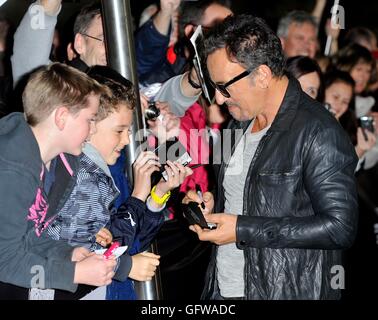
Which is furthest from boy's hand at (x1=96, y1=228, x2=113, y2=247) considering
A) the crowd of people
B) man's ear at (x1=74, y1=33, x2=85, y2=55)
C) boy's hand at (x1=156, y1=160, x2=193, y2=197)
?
man's ear at (x1=74, y1=33, x2=85, y2=55)

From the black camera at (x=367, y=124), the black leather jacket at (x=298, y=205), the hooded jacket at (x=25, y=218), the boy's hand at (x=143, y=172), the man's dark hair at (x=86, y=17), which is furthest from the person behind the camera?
the black camera at (x=367, y=124)

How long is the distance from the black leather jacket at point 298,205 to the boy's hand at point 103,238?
0.56 meters

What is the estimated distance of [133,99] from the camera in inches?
130

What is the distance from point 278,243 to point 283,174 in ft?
0.96

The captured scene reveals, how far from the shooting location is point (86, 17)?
13.3 ft

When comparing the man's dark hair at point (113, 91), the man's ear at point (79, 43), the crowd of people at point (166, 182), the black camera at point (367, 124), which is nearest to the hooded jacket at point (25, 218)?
the crowd of people at point (166, 182)

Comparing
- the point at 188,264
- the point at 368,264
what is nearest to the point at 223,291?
the point at 188,264

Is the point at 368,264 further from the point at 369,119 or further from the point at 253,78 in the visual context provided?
the point at 253,78

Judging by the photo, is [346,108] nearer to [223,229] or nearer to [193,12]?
[193,12]

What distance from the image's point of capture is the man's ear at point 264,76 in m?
3.07

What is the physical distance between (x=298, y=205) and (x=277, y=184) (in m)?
0.13

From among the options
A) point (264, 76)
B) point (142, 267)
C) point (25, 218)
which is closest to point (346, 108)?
point (264, 76)

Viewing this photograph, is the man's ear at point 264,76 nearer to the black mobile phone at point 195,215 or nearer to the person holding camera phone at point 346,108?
the black mobile phone at point 195,215

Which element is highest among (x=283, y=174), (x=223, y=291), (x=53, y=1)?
(x=53, y=1)
